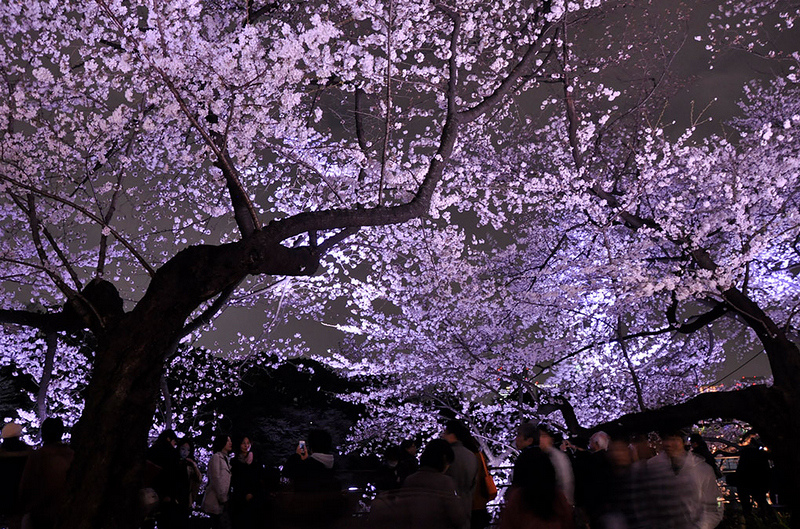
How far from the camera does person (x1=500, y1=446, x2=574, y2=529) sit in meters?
3.39

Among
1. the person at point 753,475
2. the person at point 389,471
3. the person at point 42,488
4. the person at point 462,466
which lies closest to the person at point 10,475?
the person at point 42,488

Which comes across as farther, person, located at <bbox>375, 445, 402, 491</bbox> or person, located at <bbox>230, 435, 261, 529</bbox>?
person, located at <bbox>375, 445, 402, 491</bbox>

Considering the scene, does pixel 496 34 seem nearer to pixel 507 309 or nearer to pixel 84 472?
pixel 507 309

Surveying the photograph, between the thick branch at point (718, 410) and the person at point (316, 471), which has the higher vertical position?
the thick branch at point (718, 410)

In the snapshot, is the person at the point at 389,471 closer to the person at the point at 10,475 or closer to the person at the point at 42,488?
the person at the point at 42,488

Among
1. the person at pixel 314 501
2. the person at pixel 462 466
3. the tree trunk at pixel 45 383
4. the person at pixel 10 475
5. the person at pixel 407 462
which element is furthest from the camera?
→ the tree trunk at pixel 45 383

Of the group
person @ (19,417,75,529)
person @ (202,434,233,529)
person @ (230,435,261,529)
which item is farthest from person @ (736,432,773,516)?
person @ (19,417,75,529)

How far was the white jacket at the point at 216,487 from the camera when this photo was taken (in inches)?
277

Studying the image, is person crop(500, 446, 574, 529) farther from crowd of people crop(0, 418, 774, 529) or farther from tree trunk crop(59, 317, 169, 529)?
tree trunk crop(59, 317, 169, 529)

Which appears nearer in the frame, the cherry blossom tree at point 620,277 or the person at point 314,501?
the person at point 314,501

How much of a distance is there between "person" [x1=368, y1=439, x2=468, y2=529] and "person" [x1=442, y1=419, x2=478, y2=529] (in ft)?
4.61

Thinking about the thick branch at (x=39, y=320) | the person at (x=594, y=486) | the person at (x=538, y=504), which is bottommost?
the person at (x=538, y=504)

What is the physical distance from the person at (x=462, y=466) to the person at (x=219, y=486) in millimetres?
2954

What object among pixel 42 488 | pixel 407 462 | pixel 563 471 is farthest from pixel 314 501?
pixel 407 462
